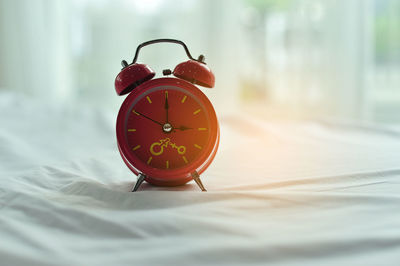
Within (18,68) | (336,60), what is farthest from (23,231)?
(18,68)

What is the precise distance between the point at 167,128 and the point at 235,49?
2555 mm

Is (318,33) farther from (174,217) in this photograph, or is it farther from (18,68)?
(174,217)

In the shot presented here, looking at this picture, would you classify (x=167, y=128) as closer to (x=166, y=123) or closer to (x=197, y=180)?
(x=166, y=123)

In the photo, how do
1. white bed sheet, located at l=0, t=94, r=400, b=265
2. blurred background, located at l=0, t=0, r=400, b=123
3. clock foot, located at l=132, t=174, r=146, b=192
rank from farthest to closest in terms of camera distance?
blurred background, located at l=0, t=0, r=400, b=123, clock foot, located at l=132, t=174, r=146, b=192, white bed sheet, located at l=0, t=94, r=400, b=265

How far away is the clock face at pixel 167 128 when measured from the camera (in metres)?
0.86

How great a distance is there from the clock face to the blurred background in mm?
2342

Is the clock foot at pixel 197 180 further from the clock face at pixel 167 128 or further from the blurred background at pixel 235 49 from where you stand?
the blurred background at pixel 235 49

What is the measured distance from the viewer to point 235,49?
3320 millimetres

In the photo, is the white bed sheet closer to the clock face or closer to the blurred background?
the clock face

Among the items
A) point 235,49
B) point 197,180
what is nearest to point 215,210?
point 197,180

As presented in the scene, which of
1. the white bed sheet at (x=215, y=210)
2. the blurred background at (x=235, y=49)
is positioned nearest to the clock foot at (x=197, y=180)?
the white bed sheet at (x=215, y=210)

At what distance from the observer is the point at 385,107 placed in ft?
10.5

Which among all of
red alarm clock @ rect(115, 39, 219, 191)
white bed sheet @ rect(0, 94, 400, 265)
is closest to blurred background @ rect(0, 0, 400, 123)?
white bed sheet @ rect(0, 94, 400, 265)

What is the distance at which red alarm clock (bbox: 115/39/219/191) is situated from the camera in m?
0.86
